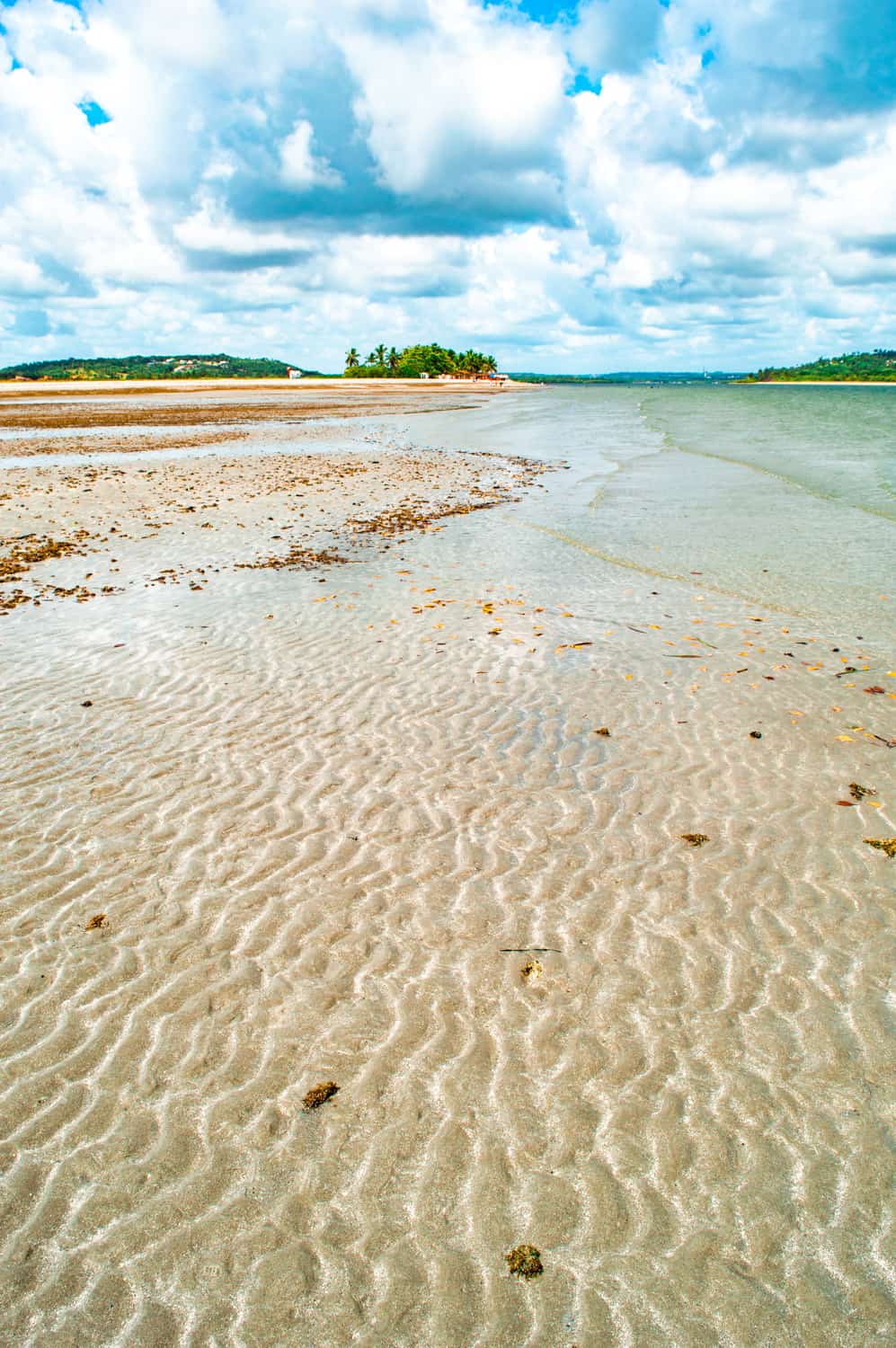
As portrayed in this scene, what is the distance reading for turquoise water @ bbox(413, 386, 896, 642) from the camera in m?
13.8

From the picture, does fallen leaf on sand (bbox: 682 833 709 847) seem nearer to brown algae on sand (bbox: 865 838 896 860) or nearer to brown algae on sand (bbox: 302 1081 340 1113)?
brown algae on sand (bbox: 865 838 896 860)

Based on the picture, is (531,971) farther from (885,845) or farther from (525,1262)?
(885,845)

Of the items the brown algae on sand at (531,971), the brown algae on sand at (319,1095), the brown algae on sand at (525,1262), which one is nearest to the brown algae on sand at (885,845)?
the brown algae on sand at (531,971)

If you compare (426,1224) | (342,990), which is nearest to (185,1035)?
(342,990)

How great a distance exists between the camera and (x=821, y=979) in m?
4.70

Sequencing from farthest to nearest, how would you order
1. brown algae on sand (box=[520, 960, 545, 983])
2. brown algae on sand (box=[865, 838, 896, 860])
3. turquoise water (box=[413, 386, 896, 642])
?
1. turquoise water (box=[413, 386, 896, 642])
2. brown algae on sand (box=[865, 838, 896, 860])
3. brown algae on sand (box=[520, 960, 545, 983])

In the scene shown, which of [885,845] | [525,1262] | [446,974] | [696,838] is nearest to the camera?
[525,1262]

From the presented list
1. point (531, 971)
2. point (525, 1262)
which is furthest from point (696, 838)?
point (525, 1262)

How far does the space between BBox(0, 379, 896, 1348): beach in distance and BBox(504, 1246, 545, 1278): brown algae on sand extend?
2 cm

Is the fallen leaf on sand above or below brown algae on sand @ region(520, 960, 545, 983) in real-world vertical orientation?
above

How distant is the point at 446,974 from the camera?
476 centimetres

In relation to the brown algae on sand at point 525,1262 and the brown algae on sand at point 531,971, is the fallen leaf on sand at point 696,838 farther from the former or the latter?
the brown algae on sand at point 525,1262

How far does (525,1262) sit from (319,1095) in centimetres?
128

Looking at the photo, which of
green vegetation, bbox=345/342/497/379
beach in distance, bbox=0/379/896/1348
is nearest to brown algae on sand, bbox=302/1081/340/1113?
beach in distance, bbox=0/379/896/1348
